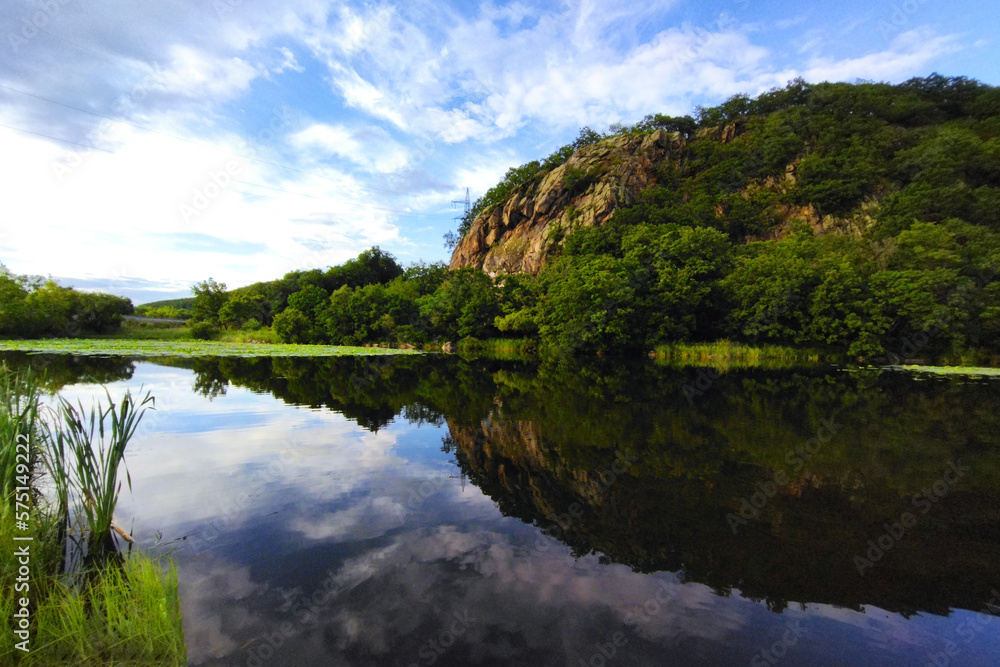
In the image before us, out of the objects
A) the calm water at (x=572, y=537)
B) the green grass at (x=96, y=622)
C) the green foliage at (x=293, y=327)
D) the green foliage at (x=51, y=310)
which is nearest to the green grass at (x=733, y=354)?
the calm water at (x=572, y=537)

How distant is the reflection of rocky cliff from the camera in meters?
4.99

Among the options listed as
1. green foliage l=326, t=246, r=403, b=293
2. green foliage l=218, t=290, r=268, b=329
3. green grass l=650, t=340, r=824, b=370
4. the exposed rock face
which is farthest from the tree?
green grass l=650, t=340, r=824, b=370

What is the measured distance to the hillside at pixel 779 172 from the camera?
62125mm

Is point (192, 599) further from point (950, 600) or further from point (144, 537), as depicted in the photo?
point (950, 600)

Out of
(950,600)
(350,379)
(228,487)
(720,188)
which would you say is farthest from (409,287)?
(950,600)

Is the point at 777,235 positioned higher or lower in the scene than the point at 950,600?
higher

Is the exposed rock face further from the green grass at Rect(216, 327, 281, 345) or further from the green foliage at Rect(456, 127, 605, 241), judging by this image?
the green grass at Rect(216, 327, 281, 345)

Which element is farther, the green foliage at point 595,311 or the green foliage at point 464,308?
the green foliage at point 464,308

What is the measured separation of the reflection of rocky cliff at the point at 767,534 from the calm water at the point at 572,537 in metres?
0.04

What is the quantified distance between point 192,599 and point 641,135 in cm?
9730

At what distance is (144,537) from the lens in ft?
18.7

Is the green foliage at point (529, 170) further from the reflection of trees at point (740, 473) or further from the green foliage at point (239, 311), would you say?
the reflection of trees at point (740, 473)

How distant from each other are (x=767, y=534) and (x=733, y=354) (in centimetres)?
4102

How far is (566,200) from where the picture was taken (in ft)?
267
